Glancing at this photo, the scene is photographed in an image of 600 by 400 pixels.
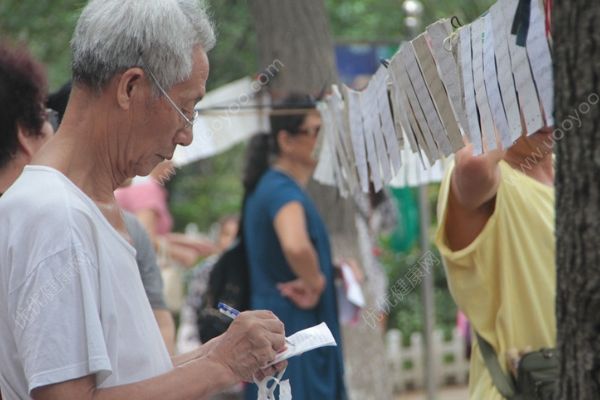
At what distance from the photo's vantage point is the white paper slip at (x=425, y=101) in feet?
10.9

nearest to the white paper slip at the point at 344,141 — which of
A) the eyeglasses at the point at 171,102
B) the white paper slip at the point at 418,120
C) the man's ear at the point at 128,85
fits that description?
the white paper slip at the point at 418,120

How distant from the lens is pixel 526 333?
12.0 ft

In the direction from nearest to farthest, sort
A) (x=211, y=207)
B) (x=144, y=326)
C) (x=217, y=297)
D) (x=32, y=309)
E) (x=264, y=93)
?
(x=32, y=309)
(x=144, y=326)
(x=217, y=297)
(x=264, y=93)
(x=211, y=207)

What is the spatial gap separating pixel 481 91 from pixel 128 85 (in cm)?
102

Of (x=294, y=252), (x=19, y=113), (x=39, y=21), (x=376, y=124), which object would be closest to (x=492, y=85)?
Answer: (x=376, y=124)

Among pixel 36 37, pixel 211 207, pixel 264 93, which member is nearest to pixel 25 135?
pixel 264 93

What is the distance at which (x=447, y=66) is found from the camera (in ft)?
10.6

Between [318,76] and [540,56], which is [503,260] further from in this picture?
[318,76]

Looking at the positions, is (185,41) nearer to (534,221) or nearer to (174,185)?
(534,221)

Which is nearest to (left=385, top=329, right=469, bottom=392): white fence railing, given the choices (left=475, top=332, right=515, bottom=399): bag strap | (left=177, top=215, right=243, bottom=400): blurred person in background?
(left=177, top=215, right=243, bottom=400): blurred person in background

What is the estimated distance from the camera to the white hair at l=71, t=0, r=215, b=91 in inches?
95.0

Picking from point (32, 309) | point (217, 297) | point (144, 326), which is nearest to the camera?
point (32, 309)

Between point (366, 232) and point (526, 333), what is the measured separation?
4.13 m

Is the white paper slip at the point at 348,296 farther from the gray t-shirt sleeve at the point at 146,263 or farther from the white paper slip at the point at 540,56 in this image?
the white paper slip at the point at 540,56
